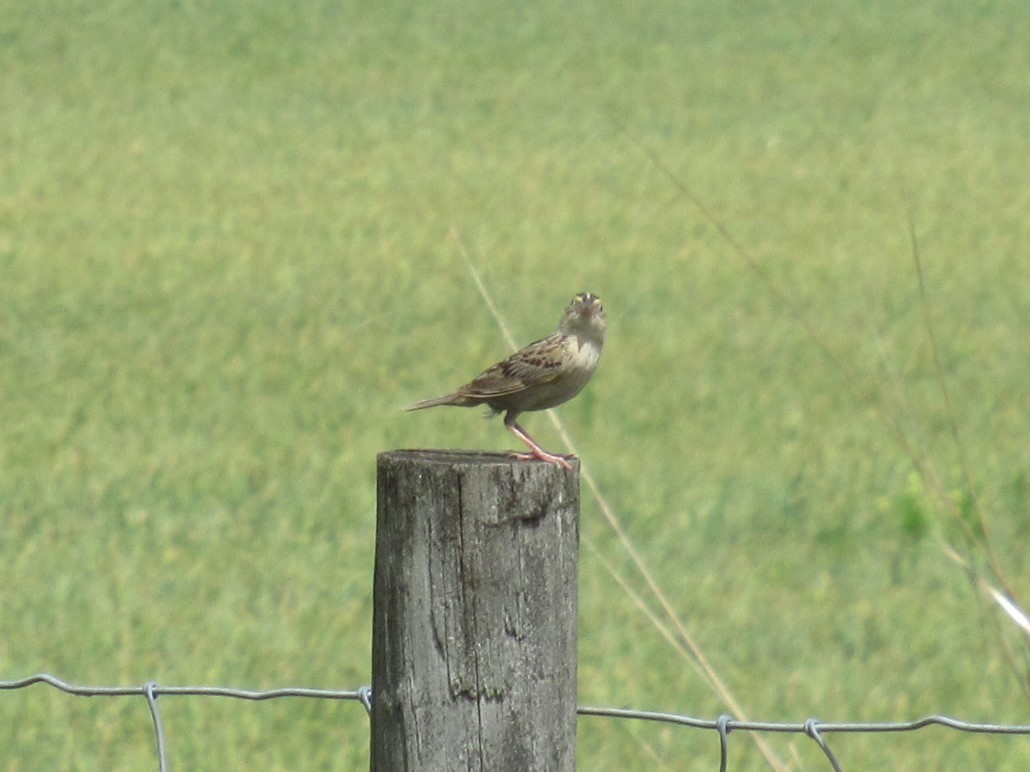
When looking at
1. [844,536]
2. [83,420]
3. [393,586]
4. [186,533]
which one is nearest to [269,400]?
[83,420]

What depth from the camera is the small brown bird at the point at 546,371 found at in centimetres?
342

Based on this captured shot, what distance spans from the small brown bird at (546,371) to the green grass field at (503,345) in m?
0.39

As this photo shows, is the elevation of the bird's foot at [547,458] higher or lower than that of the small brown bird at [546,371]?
lower

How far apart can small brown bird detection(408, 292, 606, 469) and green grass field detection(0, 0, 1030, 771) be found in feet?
1.28

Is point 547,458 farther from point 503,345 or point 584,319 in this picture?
point 503,345

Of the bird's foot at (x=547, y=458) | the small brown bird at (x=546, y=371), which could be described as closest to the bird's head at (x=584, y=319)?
the small brown bird at (x=546, y=371)

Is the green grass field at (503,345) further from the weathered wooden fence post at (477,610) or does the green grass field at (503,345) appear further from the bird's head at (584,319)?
the weathered wooden fence post at (477,610)

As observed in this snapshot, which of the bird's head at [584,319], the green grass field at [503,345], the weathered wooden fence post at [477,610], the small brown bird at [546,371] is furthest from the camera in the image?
the green grass field at [503,345]

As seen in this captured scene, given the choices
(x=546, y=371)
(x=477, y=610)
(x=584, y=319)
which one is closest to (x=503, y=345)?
(x=584, y=319)

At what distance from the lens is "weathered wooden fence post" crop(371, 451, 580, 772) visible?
102 inches

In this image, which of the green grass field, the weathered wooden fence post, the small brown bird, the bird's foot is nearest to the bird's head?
the small brown bird

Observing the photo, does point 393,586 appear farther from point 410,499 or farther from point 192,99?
point 192,99

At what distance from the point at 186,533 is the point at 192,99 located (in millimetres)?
13959

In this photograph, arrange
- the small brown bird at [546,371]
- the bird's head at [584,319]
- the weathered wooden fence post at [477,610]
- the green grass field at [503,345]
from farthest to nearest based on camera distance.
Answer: the green grass field at [503,345]
the bird's head at [584,319]
the small brown bird at [546,371]
the weathered wooden fence post at [477,610]
